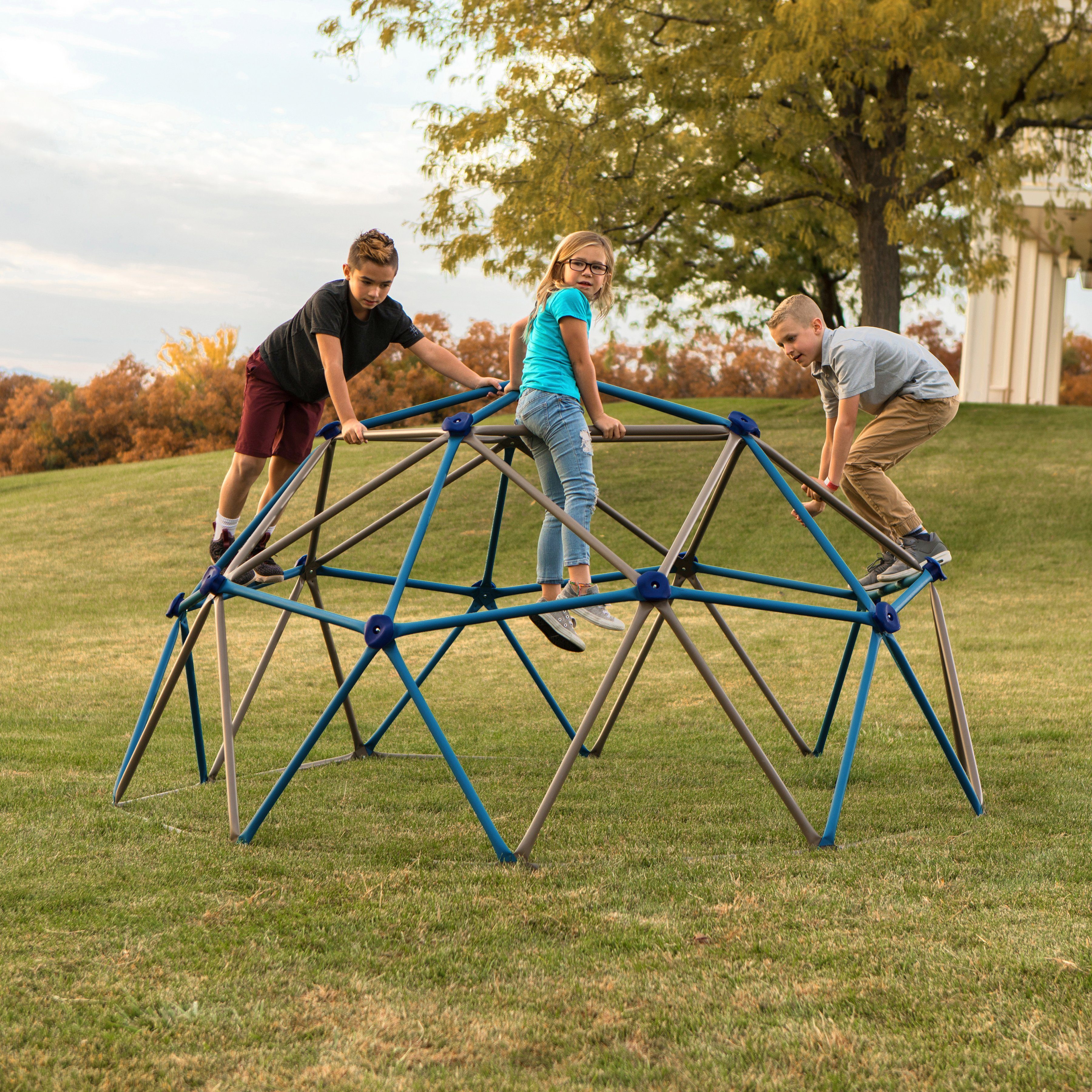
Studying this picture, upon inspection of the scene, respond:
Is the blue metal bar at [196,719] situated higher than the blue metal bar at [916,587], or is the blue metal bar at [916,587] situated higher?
the blue metal bar at [916,587]

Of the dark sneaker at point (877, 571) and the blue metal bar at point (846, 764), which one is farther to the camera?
the dark sneaker at point (877, 571)

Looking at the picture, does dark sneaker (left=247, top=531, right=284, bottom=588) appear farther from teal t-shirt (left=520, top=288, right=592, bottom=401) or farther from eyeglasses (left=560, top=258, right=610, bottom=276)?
eyeglasses (left=560, top=258, right=610, bottom=276)

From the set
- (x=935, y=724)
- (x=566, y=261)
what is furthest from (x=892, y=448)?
(x=566, y=261)

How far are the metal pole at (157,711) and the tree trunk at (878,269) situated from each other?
12257 millimetres

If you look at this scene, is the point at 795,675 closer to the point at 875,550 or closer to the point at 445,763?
the point at 445,763

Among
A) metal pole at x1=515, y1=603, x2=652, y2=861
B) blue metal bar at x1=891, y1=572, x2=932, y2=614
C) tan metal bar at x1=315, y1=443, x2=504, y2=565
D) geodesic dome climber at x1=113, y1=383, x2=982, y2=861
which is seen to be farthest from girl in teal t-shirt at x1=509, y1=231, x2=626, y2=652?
blue metal bar at x1=891, y1=572, x2=932, y2=614

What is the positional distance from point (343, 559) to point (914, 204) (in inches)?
335

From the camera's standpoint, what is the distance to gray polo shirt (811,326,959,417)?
178 inches

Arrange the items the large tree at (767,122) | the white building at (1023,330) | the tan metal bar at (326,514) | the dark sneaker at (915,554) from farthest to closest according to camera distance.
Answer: the white building at (1023,330)
the large tree at (767,122)
the dark sneaker at (915,554)
the tan metal bar at (326,514)

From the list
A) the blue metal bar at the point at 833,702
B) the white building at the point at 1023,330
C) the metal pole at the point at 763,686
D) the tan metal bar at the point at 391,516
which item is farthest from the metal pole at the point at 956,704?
the white building at the point at 1023,330

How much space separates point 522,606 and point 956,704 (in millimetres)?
1846

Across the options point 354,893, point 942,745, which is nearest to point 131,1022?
point 354,893

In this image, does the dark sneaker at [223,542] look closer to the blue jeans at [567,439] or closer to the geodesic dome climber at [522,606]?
the geodesic dome climber at [522,606]

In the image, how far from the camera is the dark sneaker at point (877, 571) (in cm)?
466
